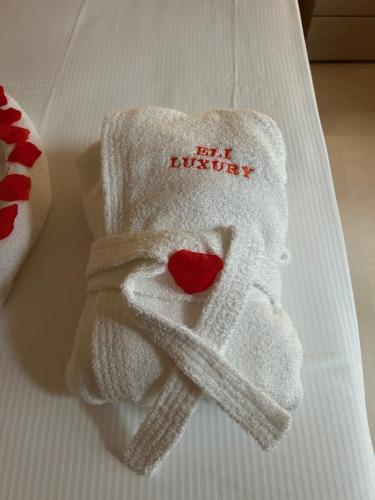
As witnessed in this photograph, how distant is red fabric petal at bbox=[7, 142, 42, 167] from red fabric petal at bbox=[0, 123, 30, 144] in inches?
0.6

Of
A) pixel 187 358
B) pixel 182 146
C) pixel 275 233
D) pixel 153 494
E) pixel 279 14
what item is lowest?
pixel 153 494

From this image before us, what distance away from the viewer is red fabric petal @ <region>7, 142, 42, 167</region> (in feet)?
2.40

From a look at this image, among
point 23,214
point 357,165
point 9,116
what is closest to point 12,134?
point 9,116

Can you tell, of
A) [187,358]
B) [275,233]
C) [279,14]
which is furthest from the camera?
[279,14]

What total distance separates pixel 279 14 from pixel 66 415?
1065mm

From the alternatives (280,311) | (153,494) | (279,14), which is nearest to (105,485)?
(153,494)

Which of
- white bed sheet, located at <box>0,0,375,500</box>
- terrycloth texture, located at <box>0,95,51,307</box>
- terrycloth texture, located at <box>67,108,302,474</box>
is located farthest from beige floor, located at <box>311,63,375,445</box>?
terrycloth texture, located at <box>0,95,51,307</box>

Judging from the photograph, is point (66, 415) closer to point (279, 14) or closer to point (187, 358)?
point (187, 358)

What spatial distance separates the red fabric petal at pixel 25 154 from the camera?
0.73 meters

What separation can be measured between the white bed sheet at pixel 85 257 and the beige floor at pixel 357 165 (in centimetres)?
46

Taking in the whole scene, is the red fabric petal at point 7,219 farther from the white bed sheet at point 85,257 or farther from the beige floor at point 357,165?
the beige floor at point 357,165

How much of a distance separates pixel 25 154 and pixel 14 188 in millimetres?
81

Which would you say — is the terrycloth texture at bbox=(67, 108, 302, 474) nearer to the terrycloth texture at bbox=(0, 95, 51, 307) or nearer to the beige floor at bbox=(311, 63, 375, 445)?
the terrycloth texture at bbox=(0, 95, 51, 307)

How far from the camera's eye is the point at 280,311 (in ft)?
1.93
